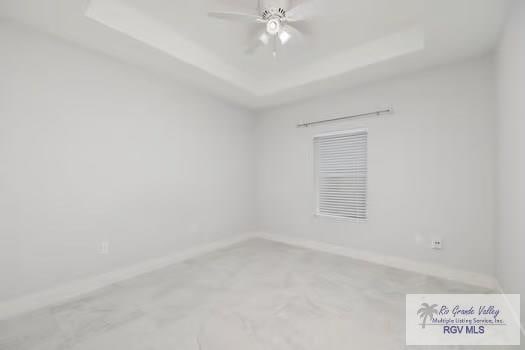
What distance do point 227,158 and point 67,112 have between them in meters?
2.20

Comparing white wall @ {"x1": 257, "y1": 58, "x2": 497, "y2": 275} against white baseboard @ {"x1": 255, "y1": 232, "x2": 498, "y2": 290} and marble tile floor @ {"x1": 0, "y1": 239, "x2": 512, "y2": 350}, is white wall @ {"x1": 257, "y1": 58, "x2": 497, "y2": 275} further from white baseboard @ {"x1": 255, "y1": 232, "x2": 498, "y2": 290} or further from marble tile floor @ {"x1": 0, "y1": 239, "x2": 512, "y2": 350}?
marble tile floor @ {"x1": 0, "y1": 239, "x2": 512, "y2": 350}

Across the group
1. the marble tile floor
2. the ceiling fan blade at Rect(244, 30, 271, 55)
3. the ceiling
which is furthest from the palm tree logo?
the ceiling fan blade at Rect(244, 30, 271, 55)

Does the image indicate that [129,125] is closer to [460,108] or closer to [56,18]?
[56,18]

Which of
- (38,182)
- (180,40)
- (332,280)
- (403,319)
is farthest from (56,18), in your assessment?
(403,319)

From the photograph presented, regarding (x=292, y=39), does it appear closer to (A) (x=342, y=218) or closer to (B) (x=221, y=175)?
(B) (x=221, y=175)

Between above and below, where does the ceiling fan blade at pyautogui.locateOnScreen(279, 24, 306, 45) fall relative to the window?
above

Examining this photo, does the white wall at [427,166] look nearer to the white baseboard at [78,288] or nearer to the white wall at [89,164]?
the white wall at [89,164]

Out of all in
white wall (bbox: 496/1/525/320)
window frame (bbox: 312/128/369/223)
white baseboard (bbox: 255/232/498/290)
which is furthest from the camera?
window frame (bbox: 312/128/369/223)

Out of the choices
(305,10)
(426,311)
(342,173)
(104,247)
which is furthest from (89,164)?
(426,311)

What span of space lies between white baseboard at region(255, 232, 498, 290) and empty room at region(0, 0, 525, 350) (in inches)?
0.8

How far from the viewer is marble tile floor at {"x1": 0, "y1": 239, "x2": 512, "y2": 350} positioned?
1662mm

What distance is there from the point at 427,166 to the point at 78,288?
158 inches

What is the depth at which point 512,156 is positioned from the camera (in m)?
1.86

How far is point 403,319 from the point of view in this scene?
6.27 feet
